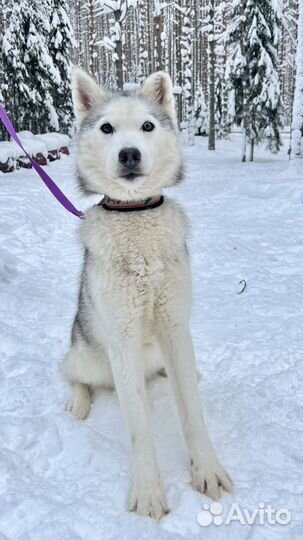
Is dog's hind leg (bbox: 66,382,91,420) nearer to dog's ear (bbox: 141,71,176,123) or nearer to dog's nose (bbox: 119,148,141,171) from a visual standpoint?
dog's nose (bbox: 119,148,141,171)

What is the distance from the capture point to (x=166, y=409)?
282 cm

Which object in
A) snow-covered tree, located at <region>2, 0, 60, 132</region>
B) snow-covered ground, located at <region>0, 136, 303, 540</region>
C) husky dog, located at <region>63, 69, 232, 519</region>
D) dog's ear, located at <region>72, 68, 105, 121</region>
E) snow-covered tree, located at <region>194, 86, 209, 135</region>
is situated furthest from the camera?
snow-covered tree, located at <region>194, 86, 209, 135</region>

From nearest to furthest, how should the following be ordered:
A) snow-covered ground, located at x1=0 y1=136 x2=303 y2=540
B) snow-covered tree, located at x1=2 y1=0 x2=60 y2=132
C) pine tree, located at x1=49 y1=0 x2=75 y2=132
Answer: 1. snow-covered ground, located at x1=0 y1=136 x2=303 y2=540
2. snow-covered tree, located at x1=2 y1=0 x2=60 y2=132
3. pine tree, located at x1=49 y1=0 x2=75 y2=132

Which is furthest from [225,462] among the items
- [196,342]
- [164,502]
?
[196,342]

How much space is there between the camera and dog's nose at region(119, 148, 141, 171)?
2.16 m

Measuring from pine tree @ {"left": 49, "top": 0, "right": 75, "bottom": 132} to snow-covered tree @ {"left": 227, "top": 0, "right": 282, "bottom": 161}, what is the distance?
395 inches

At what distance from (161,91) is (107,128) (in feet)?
1.70

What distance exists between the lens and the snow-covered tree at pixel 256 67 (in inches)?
707

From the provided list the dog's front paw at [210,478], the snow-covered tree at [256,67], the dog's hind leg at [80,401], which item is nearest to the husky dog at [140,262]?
the dog's front paw at [210,478]

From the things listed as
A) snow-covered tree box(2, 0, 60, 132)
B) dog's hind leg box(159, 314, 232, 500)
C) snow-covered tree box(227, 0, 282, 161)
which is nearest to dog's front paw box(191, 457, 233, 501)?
dog's hind leg box(159, 314, 232, 500)

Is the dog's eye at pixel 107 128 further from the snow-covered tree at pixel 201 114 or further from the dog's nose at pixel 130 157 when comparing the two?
the snow-covered tree at pixel 201 114

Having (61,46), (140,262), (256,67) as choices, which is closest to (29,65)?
(61,46)

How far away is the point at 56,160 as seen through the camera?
19.1 m

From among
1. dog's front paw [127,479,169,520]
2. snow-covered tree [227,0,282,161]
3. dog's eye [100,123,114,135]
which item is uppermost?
snow-covered tree [227,0,282,161]
